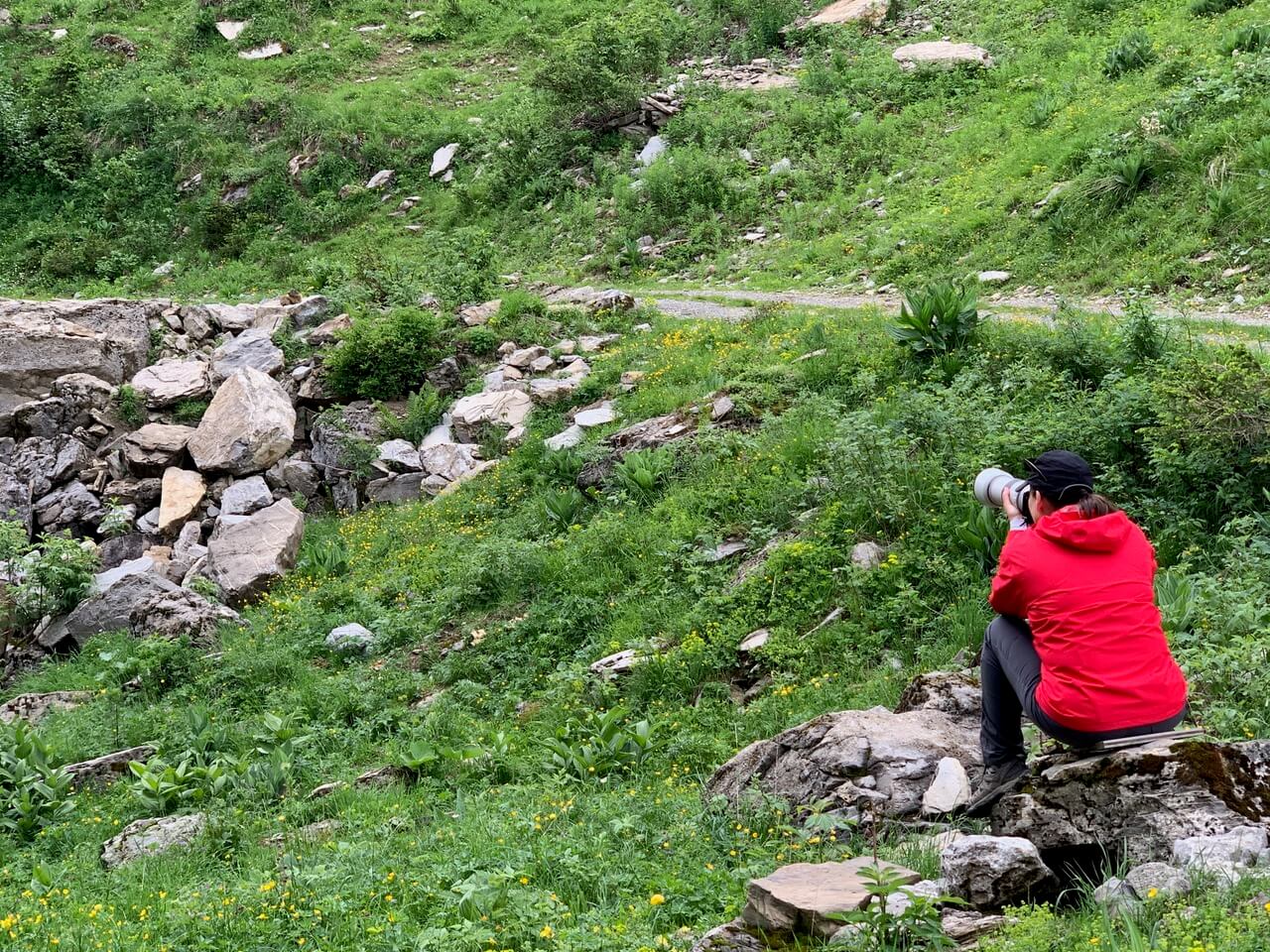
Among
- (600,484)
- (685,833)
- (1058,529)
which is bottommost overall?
A: (600,484)

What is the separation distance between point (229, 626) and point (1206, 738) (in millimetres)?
9962

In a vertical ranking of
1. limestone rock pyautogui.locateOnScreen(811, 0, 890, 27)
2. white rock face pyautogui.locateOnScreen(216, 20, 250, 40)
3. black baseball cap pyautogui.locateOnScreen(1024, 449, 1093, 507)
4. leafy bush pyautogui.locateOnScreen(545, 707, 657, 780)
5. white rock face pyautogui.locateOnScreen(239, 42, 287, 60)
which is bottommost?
leafy bush pyautogui.locateOnScreen(545, 707, 657, 780)

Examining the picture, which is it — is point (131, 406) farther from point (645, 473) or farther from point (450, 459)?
point (645, 473)

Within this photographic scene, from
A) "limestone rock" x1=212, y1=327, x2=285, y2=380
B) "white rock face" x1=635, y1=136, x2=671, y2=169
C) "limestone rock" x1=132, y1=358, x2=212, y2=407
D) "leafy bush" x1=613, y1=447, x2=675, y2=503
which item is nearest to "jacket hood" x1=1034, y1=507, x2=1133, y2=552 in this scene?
"leafy bush" x1=613, y1=447, x2=675, y2=503

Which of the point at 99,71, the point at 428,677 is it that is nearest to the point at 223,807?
the point at 428,677

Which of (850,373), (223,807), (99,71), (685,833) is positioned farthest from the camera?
(99,71)

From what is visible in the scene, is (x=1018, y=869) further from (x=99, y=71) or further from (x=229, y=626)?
(x=99, y=71)

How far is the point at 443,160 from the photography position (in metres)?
26.2

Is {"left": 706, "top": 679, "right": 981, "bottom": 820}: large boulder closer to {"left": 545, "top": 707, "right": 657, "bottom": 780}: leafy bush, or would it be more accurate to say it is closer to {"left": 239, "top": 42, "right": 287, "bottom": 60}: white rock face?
{"left": 545, "top": 707, "right": 657, "bottom": 780}: leafy bush

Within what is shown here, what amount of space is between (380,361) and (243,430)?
2.24 meters

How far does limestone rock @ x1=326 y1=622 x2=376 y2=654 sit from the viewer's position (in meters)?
10.4

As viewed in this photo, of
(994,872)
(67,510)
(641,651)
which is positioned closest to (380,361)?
(67,510)

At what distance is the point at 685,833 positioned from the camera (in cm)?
513

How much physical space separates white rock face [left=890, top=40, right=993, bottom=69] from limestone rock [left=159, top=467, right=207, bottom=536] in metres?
16.2
